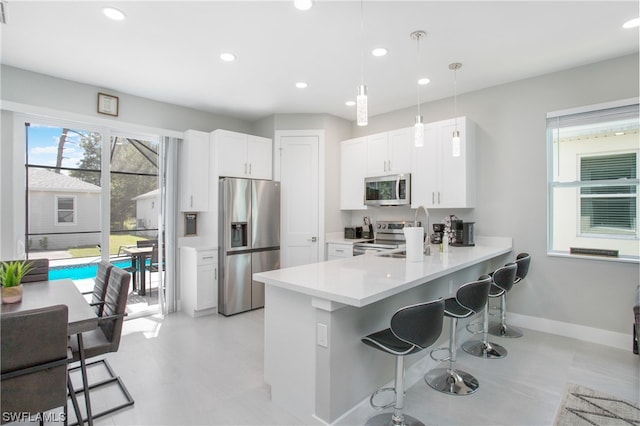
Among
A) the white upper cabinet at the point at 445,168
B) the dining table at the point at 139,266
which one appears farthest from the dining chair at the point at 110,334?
the white upper cabinet at the point at 445,168

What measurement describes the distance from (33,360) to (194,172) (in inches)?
124

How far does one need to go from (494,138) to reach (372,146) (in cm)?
158

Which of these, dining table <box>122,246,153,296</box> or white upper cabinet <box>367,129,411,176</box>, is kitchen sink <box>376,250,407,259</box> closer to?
white upper cabinet <box>367,129,411,176</box>

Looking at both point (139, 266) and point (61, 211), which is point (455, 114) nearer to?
point (139, 266)

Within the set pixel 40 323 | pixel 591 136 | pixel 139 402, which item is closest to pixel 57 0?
pixel 40 323

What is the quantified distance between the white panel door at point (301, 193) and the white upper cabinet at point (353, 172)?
0.46 m

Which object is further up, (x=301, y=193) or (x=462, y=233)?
(x=301, y=193)

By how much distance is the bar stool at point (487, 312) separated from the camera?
2.82m

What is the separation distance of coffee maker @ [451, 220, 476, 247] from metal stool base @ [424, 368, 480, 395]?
1640 mm

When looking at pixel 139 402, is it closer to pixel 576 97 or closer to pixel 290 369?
pixel 290 369

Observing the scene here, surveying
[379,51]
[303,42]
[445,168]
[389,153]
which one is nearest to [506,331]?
[445,168]

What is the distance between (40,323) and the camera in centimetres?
148

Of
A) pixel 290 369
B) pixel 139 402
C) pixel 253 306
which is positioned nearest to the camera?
pixel 290 369

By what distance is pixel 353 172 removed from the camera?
4.98 m
